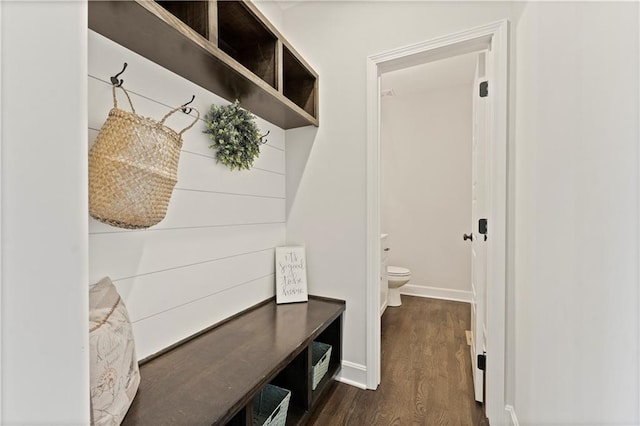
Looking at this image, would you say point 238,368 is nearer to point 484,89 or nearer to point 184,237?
point 184,237

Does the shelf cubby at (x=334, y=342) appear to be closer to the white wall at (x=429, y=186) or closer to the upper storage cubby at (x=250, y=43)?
the upper storage cubby at (x=250, y=43)

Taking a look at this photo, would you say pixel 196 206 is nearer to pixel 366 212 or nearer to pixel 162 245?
pixel 162 245

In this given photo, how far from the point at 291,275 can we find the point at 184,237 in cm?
82

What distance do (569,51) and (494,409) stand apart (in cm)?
168

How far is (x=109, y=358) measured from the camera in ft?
2.76

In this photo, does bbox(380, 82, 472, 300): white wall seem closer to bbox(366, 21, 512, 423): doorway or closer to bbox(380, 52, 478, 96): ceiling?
bbox(380, 52, 478, 96): ceiling

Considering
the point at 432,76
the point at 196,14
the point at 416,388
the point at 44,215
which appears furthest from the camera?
the point at 432,76

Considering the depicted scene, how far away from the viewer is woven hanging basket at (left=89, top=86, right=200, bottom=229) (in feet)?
2.83

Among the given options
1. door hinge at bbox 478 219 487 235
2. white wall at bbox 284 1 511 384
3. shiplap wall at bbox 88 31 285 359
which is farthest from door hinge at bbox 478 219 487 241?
shiplap wall at bbox 88 31 285 359

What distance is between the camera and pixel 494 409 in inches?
59.8

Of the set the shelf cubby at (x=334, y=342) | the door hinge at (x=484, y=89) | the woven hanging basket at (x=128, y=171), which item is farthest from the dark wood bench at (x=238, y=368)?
the door hinge at (x=484, y=89)

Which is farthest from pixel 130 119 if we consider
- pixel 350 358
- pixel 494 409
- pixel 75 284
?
pixel 494 409

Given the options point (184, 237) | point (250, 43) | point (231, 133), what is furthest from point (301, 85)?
point (184, 237)

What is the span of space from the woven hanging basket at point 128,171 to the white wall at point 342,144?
113 cm
